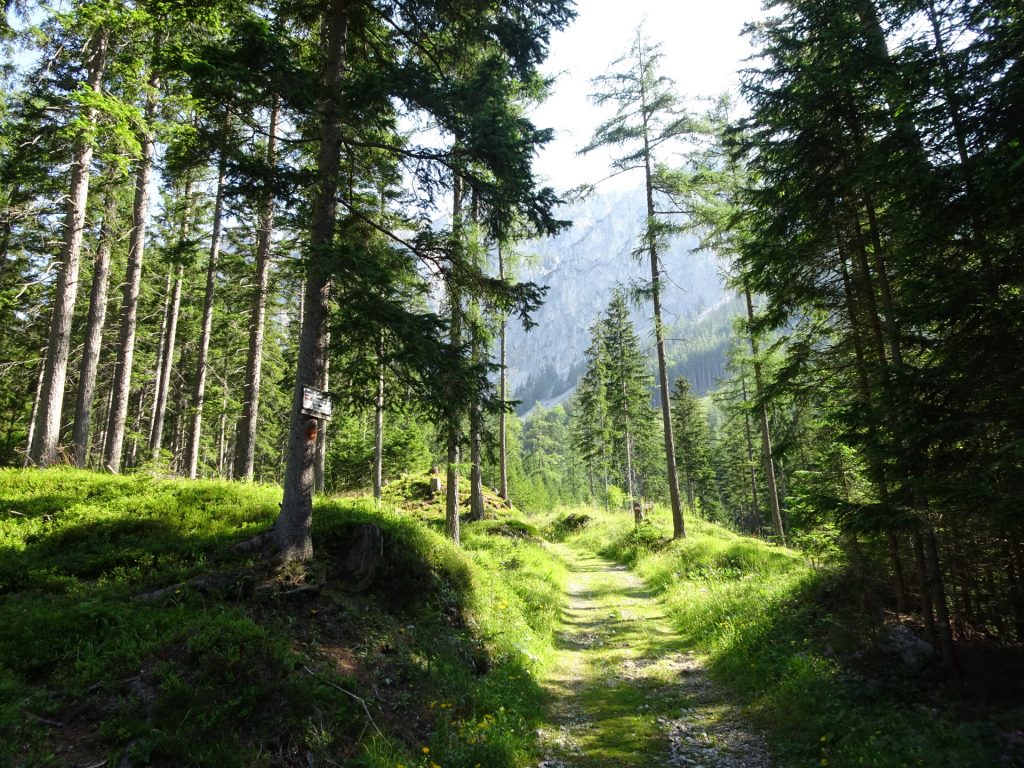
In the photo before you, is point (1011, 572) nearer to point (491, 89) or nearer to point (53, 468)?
point (491, 89)

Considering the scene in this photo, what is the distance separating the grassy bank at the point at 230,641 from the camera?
406 cm

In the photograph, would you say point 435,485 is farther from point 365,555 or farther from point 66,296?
point 365,555

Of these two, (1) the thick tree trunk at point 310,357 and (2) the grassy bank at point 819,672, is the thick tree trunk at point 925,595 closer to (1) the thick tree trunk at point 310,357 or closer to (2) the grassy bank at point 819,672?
(2) the grassy bank at point 819,672

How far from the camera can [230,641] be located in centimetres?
486

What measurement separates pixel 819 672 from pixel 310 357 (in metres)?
8.19

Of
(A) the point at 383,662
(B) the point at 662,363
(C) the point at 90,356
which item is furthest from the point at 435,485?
(A) the point at 383,662

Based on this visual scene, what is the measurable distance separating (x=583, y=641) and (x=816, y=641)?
14.6 ft

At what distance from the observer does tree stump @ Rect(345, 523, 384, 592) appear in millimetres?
7484

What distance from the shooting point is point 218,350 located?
27312mm

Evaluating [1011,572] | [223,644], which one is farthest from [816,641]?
[223,644]

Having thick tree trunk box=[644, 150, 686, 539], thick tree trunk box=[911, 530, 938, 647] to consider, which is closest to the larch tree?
thick tree trunk box=[644, 150, 686, 539]

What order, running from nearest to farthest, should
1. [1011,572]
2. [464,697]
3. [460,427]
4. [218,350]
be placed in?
[1011,572]
[464,697]
[460,427]
[218,350]

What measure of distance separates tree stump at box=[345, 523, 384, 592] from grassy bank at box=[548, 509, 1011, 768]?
5.72 metres

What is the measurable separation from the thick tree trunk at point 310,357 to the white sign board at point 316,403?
72 millimetres
